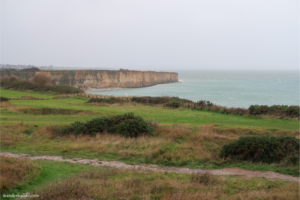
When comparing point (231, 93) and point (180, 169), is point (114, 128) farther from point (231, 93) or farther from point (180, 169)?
point (231, 93)

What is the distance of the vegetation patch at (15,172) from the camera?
22.7 feet

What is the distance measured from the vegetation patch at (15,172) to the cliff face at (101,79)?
3379 inches

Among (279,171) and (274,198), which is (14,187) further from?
(279,171)

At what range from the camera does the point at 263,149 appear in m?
12.2

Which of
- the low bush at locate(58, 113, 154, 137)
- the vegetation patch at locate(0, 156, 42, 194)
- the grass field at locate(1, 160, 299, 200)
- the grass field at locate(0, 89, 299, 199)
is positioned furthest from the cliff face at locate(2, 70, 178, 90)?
the grass field at locate(1, 160, 299, 200)

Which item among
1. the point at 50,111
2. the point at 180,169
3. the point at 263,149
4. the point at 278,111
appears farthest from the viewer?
the point at 50,111

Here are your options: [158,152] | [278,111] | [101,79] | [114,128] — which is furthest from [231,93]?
[158,152]

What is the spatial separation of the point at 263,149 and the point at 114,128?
29.1 feet

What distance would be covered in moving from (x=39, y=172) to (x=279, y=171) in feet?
31.8

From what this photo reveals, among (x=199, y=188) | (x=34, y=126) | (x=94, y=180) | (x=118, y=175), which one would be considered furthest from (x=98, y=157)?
(x=34, y=126)

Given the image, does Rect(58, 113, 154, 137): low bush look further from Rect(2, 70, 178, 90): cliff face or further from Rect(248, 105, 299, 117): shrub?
Rect(2, 70, 178, 90): cliff face

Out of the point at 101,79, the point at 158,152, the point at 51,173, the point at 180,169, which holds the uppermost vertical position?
the point at 101,79

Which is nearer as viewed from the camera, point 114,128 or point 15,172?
point 15,172

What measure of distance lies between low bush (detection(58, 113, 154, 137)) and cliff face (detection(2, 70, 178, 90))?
78.9m
